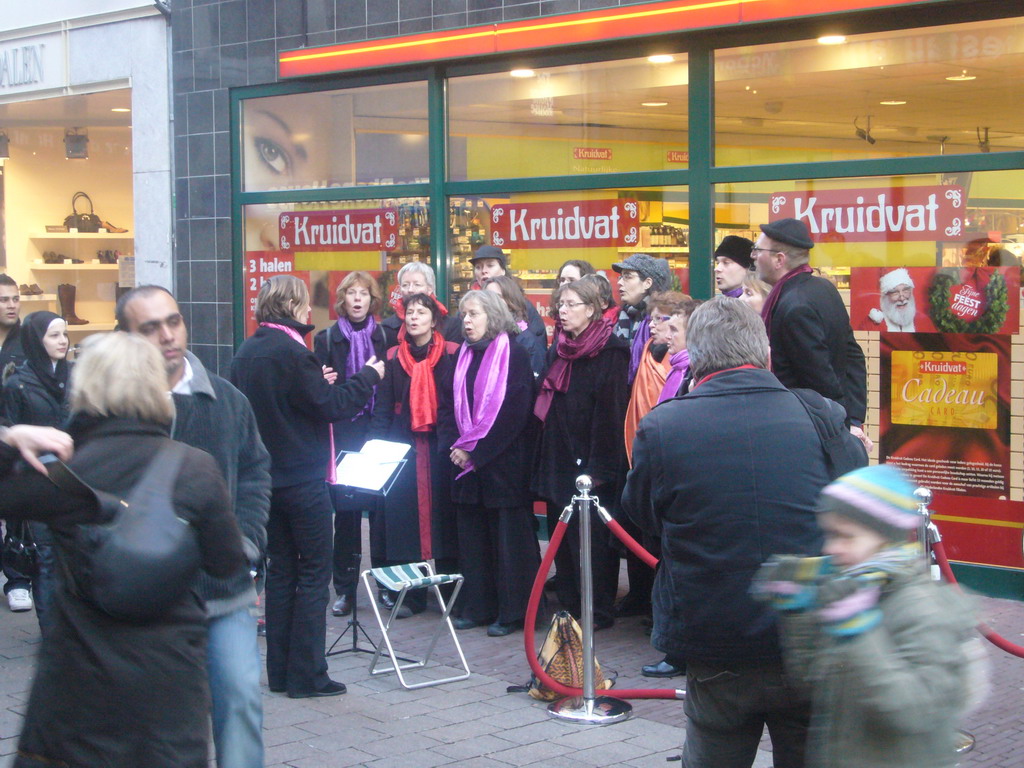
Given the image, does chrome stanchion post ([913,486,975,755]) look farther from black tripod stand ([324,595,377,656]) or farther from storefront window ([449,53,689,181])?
storefront window ([449,53,689,181])

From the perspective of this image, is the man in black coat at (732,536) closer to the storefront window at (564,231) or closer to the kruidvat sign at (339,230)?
the storefront window at (564,231)

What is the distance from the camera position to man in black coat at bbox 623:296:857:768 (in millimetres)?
3635

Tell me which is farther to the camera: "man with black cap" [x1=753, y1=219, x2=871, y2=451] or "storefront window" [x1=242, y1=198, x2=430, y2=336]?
"storefront window" [x1=242, y1=198, x2=430, y2=336]

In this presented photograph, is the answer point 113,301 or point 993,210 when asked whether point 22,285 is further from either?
point 993,210

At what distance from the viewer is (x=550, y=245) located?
1013 cm

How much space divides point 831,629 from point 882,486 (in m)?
0.33

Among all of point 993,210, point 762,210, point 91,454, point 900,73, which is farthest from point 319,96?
point 91,454

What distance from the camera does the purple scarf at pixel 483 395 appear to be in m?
7.40

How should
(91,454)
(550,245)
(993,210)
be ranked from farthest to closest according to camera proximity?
(550,245), (993,210), (91,454)

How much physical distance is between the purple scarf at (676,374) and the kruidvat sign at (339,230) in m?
4.94

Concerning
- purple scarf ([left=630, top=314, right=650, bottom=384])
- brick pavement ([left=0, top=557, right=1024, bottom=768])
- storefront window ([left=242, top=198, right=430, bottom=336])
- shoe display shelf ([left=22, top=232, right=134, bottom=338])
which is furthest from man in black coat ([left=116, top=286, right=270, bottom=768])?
shoe display shelf ([left=22, top=232, right=134, bottom=338])

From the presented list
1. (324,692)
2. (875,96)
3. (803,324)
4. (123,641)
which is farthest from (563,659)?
(875,96)

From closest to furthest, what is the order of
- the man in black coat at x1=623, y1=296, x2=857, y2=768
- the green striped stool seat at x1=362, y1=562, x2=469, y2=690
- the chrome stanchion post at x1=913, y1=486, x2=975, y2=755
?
the man in black coat at x1=623, y1=296, x2=857, y2=768, the chrome stanchion post at x1=913, y1=486, x2=975, y2=755, the green striped stool seat at x1=362, y1=562, x2=469, y2=690

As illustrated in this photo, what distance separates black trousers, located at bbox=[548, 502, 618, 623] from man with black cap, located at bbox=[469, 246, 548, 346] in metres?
1.52
